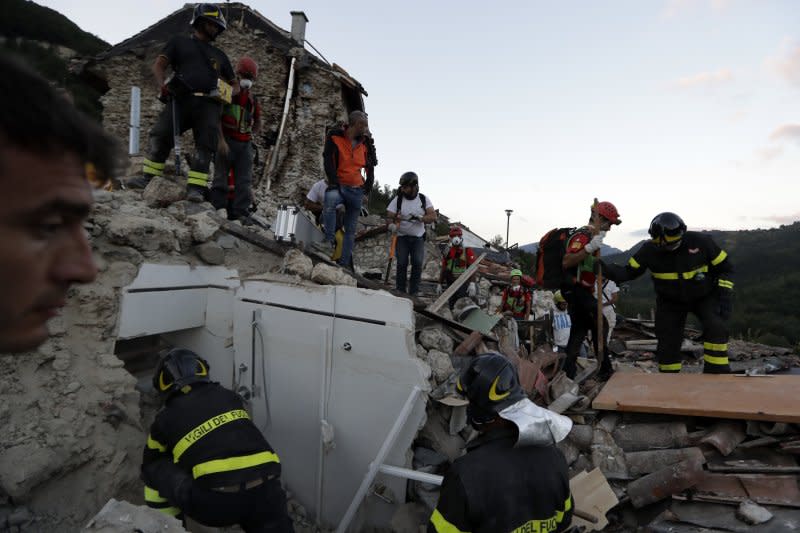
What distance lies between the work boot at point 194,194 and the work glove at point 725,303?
5664 mm

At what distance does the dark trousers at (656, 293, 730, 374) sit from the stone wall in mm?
10005

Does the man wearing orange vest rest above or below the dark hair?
above

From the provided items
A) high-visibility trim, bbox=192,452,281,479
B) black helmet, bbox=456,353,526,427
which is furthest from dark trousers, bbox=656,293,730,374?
high-visibility trim, bbox=192,452,281,479

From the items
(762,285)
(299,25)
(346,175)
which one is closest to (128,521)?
(346,175)

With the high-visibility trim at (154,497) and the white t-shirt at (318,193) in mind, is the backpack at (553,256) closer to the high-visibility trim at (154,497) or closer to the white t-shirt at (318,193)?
the white t-shirt at (318,193)

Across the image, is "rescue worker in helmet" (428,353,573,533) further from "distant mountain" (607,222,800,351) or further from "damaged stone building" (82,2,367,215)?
"distant mountain" (607,222,800,351)

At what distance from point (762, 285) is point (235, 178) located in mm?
39065

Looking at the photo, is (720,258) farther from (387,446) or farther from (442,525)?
(442,525)

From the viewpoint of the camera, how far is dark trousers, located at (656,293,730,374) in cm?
458

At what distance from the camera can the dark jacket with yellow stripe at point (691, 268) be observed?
457cm

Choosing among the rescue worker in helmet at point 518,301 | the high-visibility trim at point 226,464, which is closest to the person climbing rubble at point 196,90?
the high-visibility trim at point 226,464

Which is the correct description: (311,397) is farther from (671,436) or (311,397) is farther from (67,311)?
(671,436)

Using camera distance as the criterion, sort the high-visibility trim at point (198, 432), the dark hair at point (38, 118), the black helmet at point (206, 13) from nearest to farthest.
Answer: the dark hair at point (38, 118), the high-visibility trim at point (198, 432), the black helmet at point (206, 13)

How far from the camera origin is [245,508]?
2.78 metres
